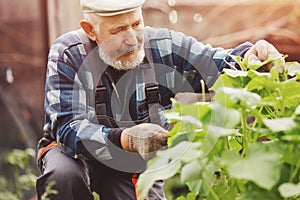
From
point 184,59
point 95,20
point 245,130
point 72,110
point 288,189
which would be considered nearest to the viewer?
point 288,189

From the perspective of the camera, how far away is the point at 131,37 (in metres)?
2.01

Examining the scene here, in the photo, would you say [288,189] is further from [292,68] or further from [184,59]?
[184,59]

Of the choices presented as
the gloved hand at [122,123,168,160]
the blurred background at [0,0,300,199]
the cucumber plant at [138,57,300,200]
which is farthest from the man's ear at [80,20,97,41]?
the blurred background at [0,0,300,199]

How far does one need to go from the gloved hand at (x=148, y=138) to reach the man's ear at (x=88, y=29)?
1.58 feet

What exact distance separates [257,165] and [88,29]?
103cm

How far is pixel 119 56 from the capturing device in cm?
206

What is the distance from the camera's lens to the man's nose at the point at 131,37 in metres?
2.00

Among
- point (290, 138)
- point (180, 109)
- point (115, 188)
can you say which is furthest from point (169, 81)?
point (290, 138)

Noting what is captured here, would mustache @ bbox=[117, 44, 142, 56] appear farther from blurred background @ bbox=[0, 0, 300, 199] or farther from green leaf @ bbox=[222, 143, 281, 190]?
blurred background @ bbox=[0, 0, 300, 199]

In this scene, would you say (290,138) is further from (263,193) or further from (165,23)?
(165,23)

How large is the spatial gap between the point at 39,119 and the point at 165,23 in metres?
0.79

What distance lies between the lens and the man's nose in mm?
2002

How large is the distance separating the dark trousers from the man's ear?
0.35m

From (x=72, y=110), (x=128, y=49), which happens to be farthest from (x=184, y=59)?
(x=72, y=110)
